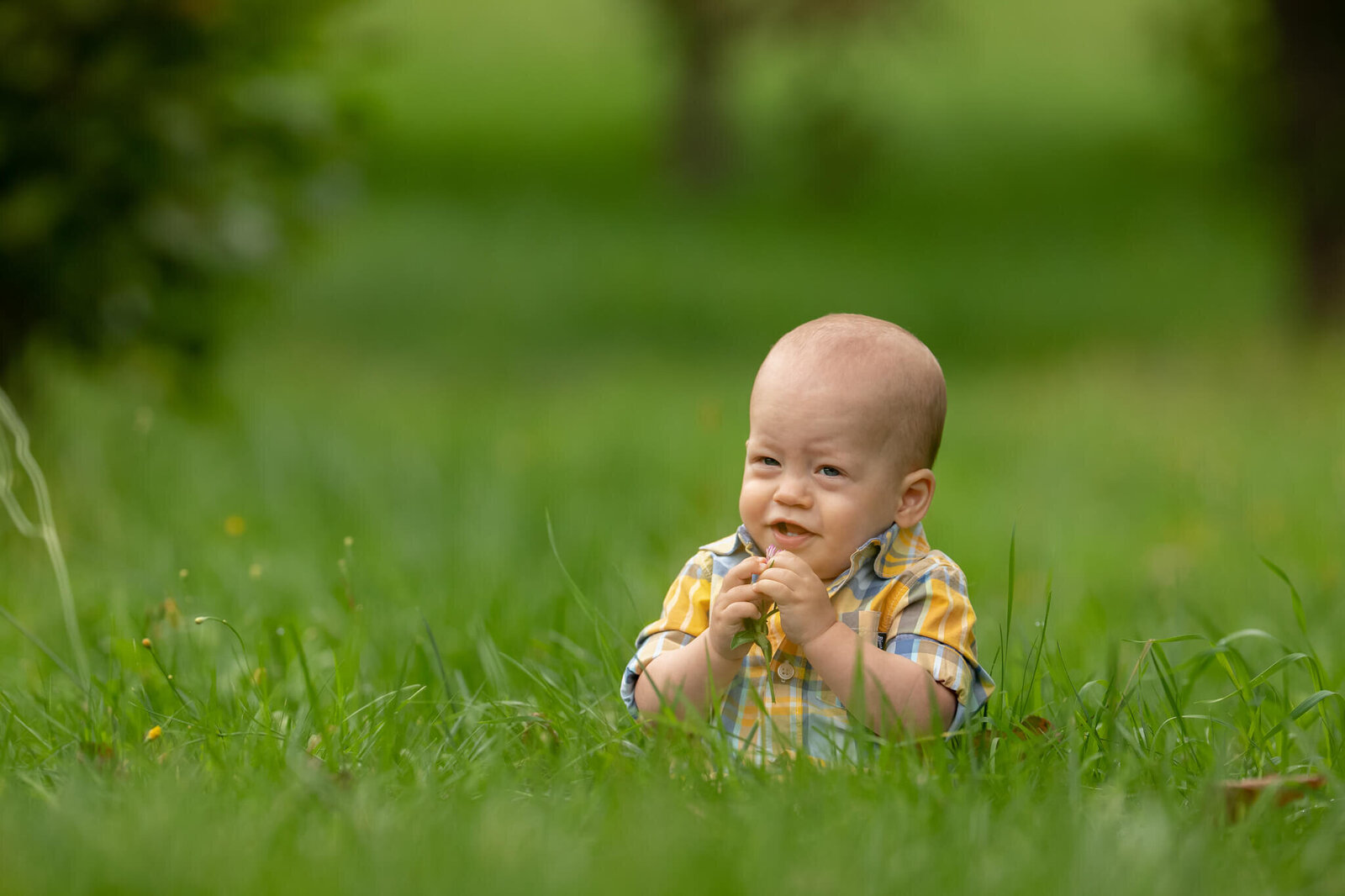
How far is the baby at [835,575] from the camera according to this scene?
2174 millimetres

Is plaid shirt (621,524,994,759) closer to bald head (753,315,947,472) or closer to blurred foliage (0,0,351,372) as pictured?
bald head (753,315,947,472)

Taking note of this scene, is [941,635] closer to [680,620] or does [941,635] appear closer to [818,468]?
[818,468]

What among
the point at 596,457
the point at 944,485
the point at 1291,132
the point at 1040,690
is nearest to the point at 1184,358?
the point at 1291,132

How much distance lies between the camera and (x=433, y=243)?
14578 mm

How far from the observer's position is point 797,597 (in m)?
2.15

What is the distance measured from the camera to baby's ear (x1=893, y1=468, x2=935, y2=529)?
7.50 ft

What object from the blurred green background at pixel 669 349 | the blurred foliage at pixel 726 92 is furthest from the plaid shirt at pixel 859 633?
the blurred foliage at pixel 726 92

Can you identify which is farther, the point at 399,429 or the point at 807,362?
the point at 399,429

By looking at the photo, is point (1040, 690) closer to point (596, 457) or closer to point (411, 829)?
point (411, 829)

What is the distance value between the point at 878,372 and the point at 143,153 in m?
3.22

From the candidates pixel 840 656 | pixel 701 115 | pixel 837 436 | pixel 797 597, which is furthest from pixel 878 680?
pixel 701 115

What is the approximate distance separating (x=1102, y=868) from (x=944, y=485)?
428cm

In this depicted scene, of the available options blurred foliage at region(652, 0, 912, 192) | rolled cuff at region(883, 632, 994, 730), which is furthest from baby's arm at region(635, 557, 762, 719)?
blurred foliage at region(652, 0, 912, 192)

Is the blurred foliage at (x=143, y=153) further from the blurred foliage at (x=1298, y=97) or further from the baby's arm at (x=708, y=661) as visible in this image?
the blurred foliage at (x=1298, y=97)
